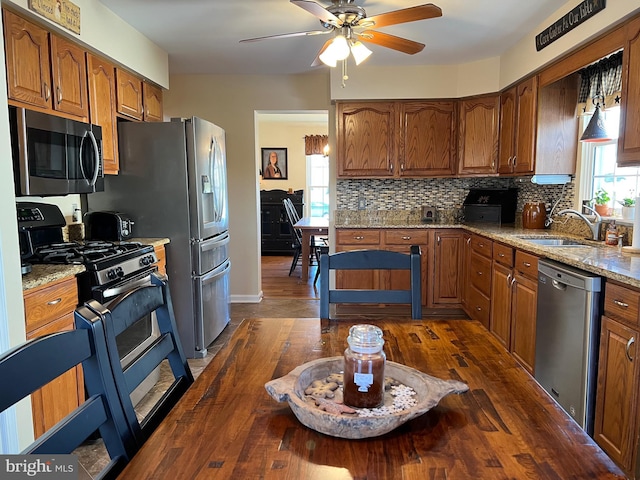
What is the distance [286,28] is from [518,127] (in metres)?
2.00

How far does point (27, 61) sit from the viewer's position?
2.15 metres

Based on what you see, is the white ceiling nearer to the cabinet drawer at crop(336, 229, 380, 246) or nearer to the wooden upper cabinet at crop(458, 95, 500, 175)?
the wooden upper cabinet at crop(458, 95, 500, 175)

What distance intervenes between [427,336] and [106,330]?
95 centimetres

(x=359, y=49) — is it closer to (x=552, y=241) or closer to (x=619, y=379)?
(x=552, y=241)

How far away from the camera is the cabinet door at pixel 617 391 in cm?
178

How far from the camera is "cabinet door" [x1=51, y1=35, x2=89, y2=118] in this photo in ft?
7.77

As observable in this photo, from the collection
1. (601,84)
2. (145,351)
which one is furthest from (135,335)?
(601,84)

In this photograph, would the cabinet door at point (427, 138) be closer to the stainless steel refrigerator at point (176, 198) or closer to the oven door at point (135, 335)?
the stainless steel refrigerator at point (176, 198)

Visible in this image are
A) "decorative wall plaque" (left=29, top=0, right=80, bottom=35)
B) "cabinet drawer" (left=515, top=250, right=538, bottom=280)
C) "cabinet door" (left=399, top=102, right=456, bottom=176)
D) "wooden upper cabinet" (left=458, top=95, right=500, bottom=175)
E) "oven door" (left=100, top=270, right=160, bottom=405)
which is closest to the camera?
"decorative wall plaque" (left=29, top=0, right=80, bottom=35)

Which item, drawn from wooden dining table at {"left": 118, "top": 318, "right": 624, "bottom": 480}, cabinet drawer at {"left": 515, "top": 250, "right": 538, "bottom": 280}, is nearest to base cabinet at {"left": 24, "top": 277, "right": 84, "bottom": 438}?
wooden dining table at {"left": 118, "top": 318, "right": 624, "bottom": 480}

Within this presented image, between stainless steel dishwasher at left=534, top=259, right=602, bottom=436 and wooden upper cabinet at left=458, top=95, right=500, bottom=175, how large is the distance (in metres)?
1.78

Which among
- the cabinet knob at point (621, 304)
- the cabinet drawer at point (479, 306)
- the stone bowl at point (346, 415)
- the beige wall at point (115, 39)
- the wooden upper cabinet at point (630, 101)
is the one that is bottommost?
the cabinet drawer at point (479, 306)

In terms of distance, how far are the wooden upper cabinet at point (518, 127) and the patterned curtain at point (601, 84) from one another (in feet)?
1.02

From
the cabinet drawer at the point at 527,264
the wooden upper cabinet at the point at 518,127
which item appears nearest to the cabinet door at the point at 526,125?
the wooden upper cabinet at the point at 518,127
